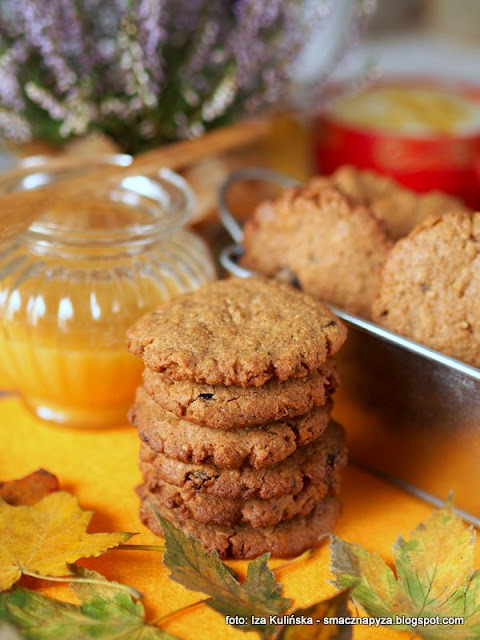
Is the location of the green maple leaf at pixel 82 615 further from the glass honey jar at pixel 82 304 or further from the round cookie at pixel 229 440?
the glass honey jar at pixel 82 304

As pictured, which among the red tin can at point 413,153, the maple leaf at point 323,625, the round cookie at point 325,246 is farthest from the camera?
the red tin can at point 413,153

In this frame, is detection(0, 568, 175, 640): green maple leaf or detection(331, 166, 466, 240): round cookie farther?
detection(331, 166, 466, 240): round cookie

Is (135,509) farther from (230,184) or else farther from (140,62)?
(140,62)

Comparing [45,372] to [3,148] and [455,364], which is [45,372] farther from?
[3,148]

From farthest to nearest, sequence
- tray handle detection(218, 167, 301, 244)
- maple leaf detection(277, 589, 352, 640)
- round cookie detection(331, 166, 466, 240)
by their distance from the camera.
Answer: tray handle detection(218, 167, 301, 244) → round cookie detection(331, 166, 466, 240) → maple leaf detection(277, 589, 352, 640)

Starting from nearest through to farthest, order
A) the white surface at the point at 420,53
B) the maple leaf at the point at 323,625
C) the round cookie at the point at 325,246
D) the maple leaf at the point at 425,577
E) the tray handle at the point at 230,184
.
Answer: the maple leaf at the point at 323,625
the maple leaf at the point at 425,577
the round cookie at the point at 325,246
the tray handle at the point at 230,184
the white surface at the point at 420,53

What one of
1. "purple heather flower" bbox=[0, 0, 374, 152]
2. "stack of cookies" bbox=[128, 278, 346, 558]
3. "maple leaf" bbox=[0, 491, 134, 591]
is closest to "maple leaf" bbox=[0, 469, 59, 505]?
"maple leaf" bbox=[0, 491, 134, 591]

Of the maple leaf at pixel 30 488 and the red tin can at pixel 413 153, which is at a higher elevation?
the red tin can at pixel 413 153

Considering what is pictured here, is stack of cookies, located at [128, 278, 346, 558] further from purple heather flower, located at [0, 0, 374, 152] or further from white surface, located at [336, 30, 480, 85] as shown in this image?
white surface, located at [336, 30, 480, 85]

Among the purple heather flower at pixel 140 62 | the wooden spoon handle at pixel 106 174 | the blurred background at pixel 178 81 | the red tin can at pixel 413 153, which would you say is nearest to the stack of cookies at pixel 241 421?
the wooden spoon handle at pixel 106 174
